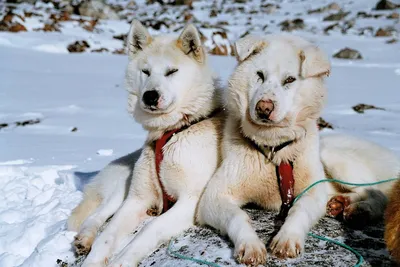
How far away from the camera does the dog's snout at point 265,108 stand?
3.71 meters

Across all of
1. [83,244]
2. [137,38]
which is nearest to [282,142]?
[137,38]

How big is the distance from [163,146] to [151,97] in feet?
1.47

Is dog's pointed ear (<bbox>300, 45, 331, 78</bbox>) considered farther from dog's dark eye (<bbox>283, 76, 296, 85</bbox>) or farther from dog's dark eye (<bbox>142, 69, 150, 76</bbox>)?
dog's dark eye (<bbox>142, 69, 150, 76</bbox>)

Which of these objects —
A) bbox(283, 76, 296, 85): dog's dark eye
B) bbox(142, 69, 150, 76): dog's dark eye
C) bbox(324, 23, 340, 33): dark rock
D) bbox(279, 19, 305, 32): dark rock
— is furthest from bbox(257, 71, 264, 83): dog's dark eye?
bbox(279, 19, 305, 32): dark rock

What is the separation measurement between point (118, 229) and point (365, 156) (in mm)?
2267

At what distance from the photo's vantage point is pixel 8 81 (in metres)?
13.1

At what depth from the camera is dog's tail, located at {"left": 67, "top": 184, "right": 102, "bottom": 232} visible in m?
4.76

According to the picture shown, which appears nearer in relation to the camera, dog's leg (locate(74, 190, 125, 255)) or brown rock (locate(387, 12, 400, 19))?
dog's leg (locate(74, 190, 125, 255))

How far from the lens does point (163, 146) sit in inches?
176

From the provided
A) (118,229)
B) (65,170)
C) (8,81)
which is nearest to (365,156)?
(118,229)

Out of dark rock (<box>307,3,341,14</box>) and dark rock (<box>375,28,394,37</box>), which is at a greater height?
dark rock (<box>375,28,394,37</box>)

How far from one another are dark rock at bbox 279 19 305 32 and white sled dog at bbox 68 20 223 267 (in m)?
21.5

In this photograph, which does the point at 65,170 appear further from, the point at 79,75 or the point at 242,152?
the point at 79,75

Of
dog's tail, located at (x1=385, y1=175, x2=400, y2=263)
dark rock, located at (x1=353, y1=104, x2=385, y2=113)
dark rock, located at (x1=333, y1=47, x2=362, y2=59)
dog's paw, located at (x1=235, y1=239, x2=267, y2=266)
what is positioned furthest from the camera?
dark rock, located at (x1=333, y1=47, x2=362, y2=59)
